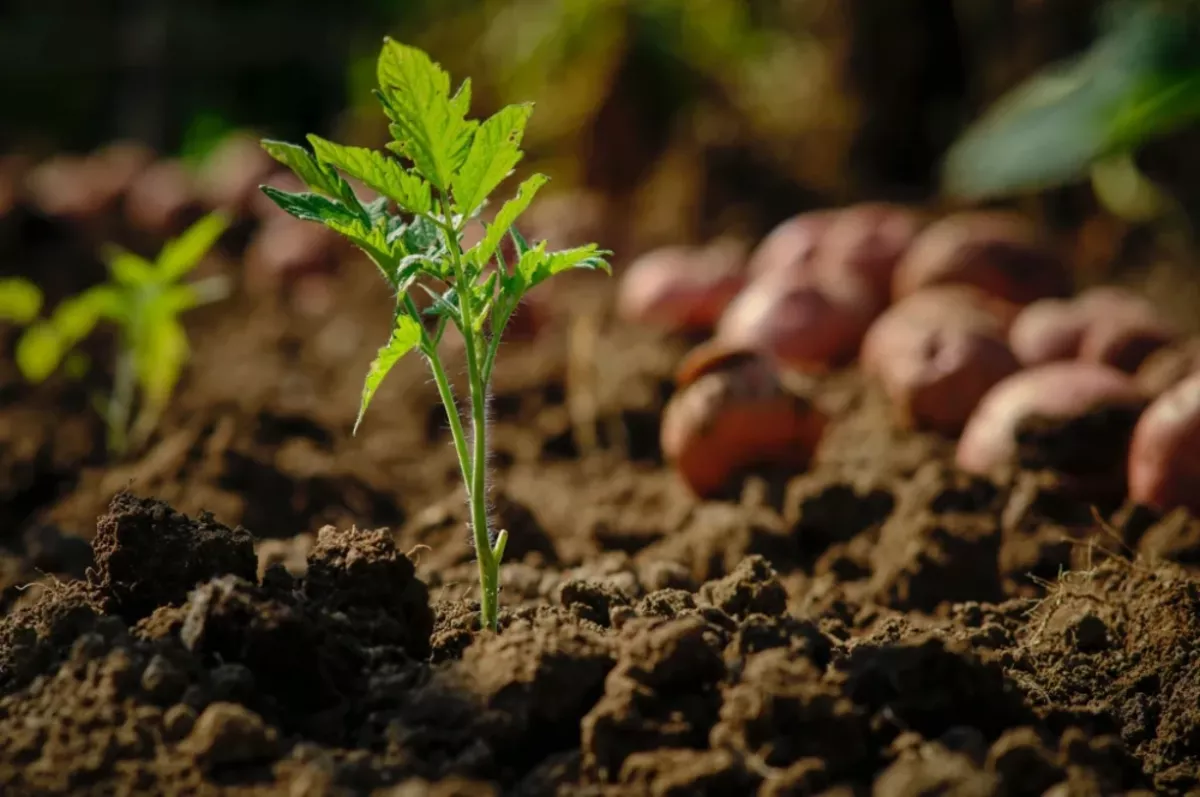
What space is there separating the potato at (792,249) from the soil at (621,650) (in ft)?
5.06

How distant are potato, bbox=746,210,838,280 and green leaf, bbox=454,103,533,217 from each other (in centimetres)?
270

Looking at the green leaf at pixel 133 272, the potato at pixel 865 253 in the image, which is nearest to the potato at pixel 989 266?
the potato at pixel 865 253

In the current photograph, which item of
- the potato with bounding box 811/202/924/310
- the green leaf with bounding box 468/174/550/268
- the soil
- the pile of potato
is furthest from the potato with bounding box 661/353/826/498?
the green leaf with bounding box 468/174/550/268

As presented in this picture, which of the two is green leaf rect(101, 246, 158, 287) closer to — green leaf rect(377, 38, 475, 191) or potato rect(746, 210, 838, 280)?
green leaf rect(377, 38, 475, 191)

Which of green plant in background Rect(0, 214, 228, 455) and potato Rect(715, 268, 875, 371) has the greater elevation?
green plant in background Rect(0, 214, 228, 455)

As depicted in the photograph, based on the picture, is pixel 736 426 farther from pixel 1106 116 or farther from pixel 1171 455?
pixel 1106 116

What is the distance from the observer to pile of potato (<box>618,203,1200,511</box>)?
285cm

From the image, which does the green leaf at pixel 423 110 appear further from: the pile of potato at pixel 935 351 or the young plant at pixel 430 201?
the pile of potato at pixel 935 351

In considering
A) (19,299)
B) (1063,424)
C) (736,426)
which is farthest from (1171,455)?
(19,299)

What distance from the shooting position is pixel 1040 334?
11.3 ft

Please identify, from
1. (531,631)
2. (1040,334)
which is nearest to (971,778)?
(531,631)

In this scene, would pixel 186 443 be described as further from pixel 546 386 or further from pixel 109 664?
pixel 109 664

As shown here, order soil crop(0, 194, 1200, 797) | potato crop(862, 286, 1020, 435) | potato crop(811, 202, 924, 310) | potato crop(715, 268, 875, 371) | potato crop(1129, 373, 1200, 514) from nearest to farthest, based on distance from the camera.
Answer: soil crop(0, 194, 1200, 797)
potato crop(1129, 373, 1200, 514)
potato crop(862, 286, 1020, 435)
potato crop(715, 268, 875, 371)
potato crop(811, 202, 924, 310)

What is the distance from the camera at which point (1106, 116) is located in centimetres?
454
